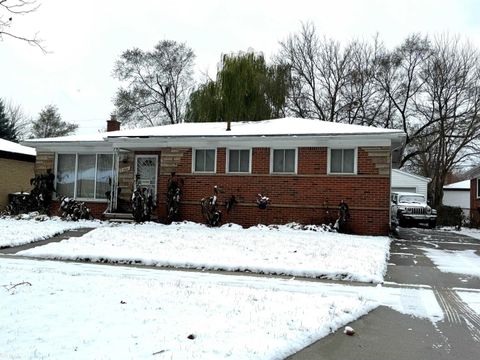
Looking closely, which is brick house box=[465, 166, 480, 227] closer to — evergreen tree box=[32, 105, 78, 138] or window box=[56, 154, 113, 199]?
window box=[56, 154, 113, 199]

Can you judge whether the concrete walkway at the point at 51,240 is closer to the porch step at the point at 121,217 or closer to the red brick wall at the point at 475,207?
the porch step at the point at 121,217

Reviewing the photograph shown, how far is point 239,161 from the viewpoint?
1738 cm

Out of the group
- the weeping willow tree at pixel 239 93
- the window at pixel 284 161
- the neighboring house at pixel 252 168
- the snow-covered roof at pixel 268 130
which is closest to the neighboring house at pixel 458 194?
the weeping willow tree at pixel 239 93

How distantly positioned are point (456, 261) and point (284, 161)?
6901mm

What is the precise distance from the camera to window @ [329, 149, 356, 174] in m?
16.2

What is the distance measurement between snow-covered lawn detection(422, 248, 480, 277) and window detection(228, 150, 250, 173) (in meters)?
6.53

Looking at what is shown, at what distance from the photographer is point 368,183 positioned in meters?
15.8

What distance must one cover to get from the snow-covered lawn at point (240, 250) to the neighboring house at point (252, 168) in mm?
1475

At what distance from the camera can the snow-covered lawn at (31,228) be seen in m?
12.9

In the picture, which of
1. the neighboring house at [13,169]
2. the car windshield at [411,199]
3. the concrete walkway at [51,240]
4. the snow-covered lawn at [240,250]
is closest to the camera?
the snow-covered lawn at [240,250]

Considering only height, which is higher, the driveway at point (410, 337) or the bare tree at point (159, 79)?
the bare tree at point (159, 79)

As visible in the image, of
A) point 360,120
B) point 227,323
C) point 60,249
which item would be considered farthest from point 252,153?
point 360,120

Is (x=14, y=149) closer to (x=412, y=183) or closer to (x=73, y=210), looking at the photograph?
(x=73, y=210)

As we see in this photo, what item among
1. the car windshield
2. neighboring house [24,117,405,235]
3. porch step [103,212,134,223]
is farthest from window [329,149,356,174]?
the car windshield
